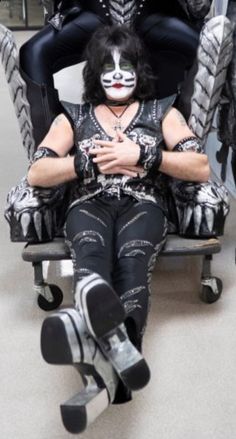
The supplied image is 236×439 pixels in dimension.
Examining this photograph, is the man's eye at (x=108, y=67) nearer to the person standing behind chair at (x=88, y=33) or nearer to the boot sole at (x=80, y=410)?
the person standing behind chair at (x=88, y=33)

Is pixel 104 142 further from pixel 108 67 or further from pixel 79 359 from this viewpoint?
pixel 79 359

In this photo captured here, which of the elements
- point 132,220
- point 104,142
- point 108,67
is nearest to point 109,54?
point 108,67

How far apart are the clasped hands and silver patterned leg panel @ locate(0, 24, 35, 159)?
44 cm

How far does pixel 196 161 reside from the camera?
75.9 inches

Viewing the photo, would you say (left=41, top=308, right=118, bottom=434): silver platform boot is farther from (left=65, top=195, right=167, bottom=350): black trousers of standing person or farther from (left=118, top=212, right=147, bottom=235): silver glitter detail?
(left=118, top=212, right=147, bottom=235): silver glitter detail

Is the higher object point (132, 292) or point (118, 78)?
point (118, 78)

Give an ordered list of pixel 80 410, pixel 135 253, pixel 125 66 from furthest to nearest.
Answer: pixel 125 66
pixel 135 253
pixel 80 410

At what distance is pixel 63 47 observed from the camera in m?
2.36

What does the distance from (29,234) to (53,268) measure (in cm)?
41

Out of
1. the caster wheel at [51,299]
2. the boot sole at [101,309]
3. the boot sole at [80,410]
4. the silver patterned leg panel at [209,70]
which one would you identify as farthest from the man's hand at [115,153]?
the boot sole at [80,410]

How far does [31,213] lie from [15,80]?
0.50m

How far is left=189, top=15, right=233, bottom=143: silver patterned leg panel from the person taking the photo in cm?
204

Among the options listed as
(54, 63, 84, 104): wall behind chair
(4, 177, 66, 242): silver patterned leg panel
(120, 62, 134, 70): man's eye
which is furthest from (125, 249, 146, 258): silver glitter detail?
(54, 63, 84, 104): wall behind chair

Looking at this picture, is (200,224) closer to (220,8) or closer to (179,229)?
(179,229)
